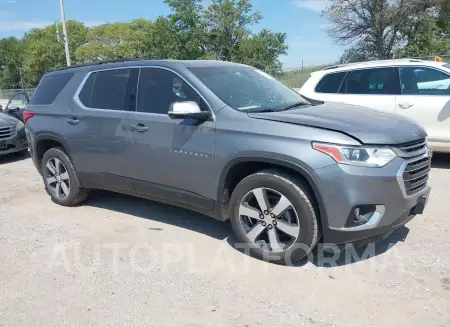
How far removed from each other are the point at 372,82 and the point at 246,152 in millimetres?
4306

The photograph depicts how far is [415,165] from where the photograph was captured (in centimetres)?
354

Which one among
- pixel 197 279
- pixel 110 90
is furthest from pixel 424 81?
pixel 197 279

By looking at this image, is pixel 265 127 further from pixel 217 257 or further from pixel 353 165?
pixel 217 257

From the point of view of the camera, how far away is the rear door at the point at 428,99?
6.55m

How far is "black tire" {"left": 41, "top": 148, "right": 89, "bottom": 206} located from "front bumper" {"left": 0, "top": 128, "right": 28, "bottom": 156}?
4.12m

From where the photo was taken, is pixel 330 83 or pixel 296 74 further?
pixel 296 74

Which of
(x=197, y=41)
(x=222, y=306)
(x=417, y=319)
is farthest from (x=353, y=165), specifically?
(x=197, y=41)

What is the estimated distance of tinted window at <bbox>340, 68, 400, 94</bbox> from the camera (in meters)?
6.94

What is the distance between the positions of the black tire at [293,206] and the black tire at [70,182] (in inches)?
97.2

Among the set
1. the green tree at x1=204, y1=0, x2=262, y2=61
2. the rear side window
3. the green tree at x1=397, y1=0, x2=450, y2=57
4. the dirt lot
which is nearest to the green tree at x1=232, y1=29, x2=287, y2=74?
the green tree at x1=204, y1=0, x2=262, y2=61

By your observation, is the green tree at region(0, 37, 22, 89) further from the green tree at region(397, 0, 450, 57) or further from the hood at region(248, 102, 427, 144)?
the hood at region(248, 102, 427, 144)

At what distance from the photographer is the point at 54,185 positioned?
5723 mm

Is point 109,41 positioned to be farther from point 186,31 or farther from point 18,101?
point 18,101

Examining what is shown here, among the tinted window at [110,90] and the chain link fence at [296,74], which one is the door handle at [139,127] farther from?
the chain link fence at [296,74]
